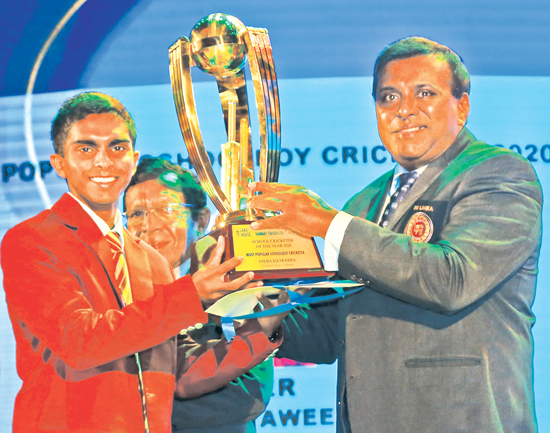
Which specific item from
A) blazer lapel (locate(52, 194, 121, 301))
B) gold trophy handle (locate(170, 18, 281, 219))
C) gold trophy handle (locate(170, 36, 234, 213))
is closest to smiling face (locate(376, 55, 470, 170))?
gold trophy handle (locate(170, 18, 281, 219))

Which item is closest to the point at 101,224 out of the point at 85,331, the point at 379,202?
the point at 85,331

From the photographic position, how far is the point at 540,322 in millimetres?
2842

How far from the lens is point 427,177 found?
6.63 feet

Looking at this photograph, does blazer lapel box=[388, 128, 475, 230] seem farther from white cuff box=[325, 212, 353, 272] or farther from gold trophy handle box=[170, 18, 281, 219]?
gold trophy handle box=[170, 18, 281, 219]

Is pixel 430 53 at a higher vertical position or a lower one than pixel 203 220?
higher

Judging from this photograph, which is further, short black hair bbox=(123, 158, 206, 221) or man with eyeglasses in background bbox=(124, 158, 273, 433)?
short black hair bbox=(123, 158, 206, 221)

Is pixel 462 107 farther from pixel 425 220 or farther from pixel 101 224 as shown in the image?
pixel 101 224

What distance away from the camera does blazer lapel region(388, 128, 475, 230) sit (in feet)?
6.58

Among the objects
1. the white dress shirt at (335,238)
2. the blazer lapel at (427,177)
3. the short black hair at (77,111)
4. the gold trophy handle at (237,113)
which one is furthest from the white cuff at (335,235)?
the short black hair at (77,111)

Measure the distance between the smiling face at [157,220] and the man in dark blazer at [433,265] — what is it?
2.06 feet

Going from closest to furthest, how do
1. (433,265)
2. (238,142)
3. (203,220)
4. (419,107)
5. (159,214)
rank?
(433,265), (419,107), (238,142), (159,214), (203,220)

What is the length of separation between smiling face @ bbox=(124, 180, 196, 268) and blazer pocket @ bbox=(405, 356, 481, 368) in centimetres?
98

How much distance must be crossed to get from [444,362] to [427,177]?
1.82 ft

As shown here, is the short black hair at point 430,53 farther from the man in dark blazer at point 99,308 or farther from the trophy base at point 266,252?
the man in dark blazer at point 99,308
